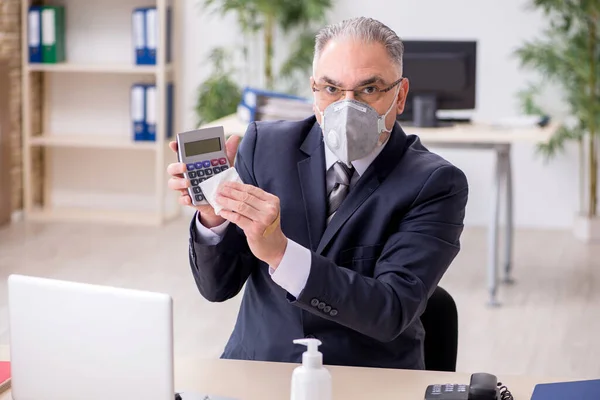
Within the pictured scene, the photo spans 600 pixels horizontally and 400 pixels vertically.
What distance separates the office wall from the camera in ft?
19.2

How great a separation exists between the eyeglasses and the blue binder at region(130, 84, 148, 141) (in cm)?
412

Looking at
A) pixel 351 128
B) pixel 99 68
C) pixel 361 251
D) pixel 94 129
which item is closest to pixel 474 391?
pixel 361 251

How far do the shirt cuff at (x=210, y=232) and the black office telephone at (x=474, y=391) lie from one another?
0.47 meters

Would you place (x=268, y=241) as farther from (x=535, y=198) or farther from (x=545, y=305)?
(x=535, y=198)

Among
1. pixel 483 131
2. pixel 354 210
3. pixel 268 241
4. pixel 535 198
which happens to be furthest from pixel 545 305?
pixel 268 241

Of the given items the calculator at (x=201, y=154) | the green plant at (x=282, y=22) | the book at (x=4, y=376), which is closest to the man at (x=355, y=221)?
the calculator at (x=201, y=154)

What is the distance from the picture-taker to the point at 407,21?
5.93m

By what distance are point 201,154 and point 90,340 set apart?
0.40 meters

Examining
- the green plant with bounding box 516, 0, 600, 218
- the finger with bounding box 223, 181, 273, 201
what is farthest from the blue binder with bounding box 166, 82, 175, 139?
the finger with bounding box 223, 181, 273, 201

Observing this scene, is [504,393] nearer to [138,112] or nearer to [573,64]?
[573,64]

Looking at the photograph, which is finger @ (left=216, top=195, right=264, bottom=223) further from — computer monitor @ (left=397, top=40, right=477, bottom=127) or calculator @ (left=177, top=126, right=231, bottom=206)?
computer monitor @ (left=397, top=40, right=477, bottom=127)

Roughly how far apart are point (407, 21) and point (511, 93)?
74cm

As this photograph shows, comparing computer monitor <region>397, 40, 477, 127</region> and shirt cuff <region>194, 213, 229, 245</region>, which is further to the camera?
Result: computer monitor <region>397, 40, 477, 127</region>

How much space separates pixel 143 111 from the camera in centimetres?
590
